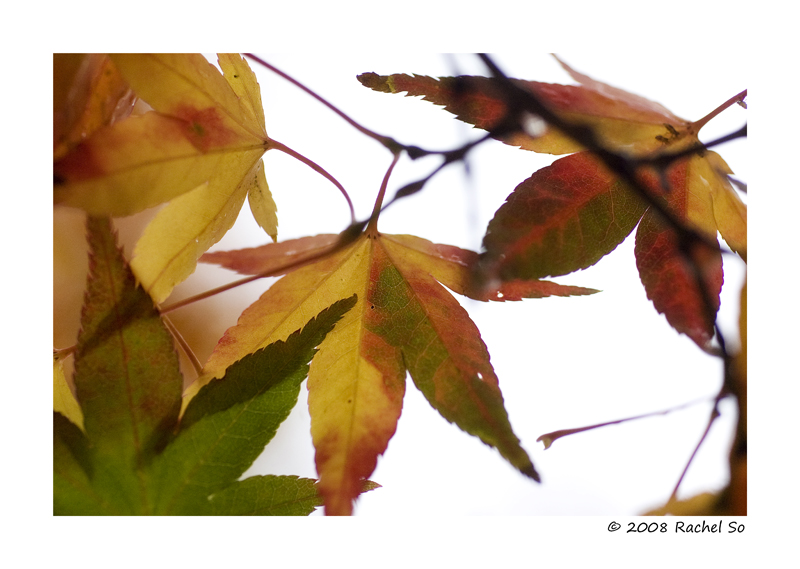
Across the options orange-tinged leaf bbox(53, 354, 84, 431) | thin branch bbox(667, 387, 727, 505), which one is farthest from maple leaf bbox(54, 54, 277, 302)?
thin branch bbox(667, 387, 727, 505)

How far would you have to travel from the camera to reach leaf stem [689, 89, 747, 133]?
1.39 feet

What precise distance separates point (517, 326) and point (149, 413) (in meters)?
0.30

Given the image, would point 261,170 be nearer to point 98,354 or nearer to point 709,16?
point 98,354

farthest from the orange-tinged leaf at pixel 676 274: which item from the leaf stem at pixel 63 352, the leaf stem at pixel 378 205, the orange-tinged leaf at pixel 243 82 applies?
the leaf stem at pixel 63 352

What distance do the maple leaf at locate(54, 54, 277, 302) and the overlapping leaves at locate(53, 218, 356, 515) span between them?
26 mm

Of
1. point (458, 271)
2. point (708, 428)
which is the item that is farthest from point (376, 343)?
point (708, 428)

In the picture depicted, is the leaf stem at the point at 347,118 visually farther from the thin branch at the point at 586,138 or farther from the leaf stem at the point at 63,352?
the leaf stem at the point at 63,352

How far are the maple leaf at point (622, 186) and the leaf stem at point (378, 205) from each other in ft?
0.19

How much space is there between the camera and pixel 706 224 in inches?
16.5

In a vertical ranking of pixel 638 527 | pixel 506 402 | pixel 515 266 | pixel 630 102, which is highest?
pixel 630 102

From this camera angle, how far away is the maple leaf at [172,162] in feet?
1.23

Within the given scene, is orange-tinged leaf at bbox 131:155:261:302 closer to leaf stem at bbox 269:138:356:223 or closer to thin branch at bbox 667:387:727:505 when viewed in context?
leaf stem at bbox 269:138:356:223

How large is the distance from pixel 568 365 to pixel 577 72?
0.24 m
